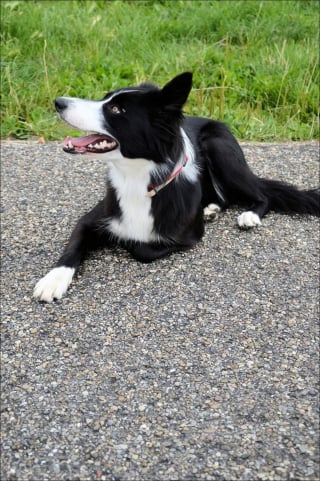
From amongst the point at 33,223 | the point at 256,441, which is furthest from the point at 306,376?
the point at 33,223

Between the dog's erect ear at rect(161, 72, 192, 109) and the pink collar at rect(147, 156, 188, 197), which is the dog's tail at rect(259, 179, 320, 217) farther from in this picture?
the dog's erect ear at rect(161, 72, 192, 109)

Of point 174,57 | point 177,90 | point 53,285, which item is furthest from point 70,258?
point 174,57

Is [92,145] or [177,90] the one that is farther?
[92,145]

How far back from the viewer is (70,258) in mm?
3479

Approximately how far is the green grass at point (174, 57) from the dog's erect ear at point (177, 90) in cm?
223

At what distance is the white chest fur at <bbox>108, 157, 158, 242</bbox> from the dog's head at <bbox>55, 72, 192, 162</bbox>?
0.10 metres

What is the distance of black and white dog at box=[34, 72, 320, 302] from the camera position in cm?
327

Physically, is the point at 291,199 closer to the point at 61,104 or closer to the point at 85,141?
the point at 85,141

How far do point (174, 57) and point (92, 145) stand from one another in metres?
3.22

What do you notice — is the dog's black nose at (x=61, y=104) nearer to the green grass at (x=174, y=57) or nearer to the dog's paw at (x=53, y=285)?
the dog's paw at (x=53, y=285)

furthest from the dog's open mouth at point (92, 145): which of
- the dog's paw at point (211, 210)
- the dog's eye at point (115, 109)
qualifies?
the dog's paw at point (211, 210)

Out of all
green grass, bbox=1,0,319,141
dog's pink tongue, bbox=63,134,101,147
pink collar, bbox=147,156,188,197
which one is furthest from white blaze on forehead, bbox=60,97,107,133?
green grass, bbox=1,0,319,141

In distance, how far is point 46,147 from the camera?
5.06m

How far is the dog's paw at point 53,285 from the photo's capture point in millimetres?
3246
